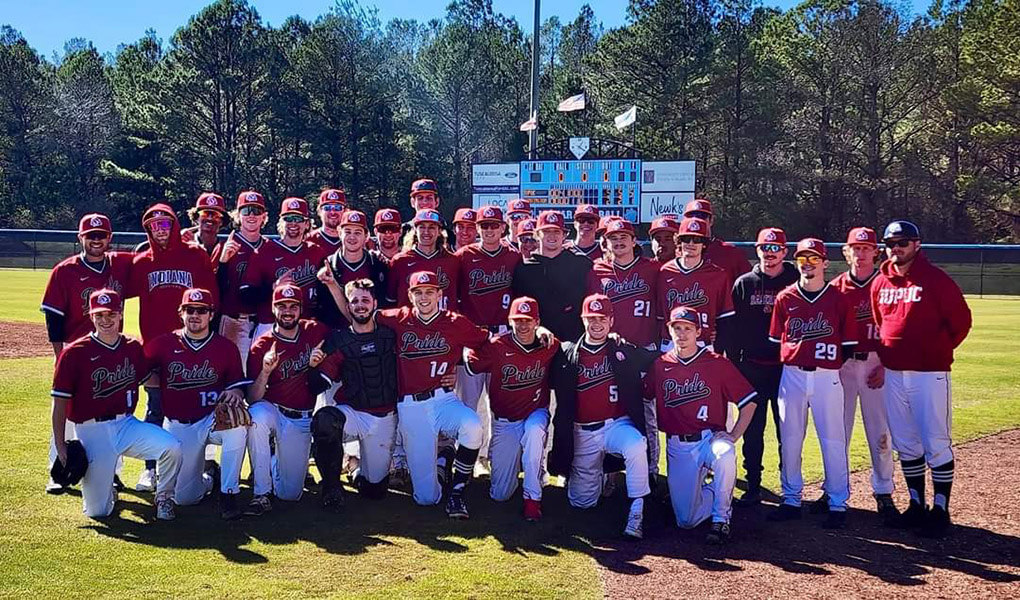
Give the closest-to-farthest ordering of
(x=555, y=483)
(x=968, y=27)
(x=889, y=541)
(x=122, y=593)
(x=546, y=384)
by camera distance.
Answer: (x=122, y=593), (x=889, y=541), (x=546, y=384), (x=555, y=483), (x=968, y=27)

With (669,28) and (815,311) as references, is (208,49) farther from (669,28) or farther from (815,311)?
(815,311)

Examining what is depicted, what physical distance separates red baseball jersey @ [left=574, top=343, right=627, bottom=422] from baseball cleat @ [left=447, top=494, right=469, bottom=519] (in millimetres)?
909

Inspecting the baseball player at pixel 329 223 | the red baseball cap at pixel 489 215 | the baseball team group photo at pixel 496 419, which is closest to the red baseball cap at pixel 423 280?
the baseball team group photo at pixel 496 419

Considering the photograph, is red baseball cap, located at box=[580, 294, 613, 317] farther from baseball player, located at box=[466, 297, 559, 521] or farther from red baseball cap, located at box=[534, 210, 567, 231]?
red baseball cap, located at box=[534, 210, 567, 231]

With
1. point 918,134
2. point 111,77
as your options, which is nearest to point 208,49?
point 111,77

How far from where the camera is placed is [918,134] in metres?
39.0

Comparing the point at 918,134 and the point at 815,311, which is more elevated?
the point at 918,134

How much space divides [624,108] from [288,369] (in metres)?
35.7

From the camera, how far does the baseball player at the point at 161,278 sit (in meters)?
6.30

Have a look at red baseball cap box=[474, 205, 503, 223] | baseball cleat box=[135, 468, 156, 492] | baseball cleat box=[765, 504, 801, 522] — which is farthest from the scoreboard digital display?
baseball cleat box=[135, 468, 156, 492]

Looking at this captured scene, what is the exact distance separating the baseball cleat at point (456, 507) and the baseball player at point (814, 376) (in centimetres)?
188

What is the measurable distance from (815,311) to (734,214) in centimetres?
3503

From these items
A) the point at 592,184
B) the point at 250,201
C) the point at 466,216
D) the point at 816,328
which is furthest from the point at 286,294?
the point at 592,184

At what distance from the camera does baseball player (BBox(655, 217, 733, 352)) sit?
20.2ft
